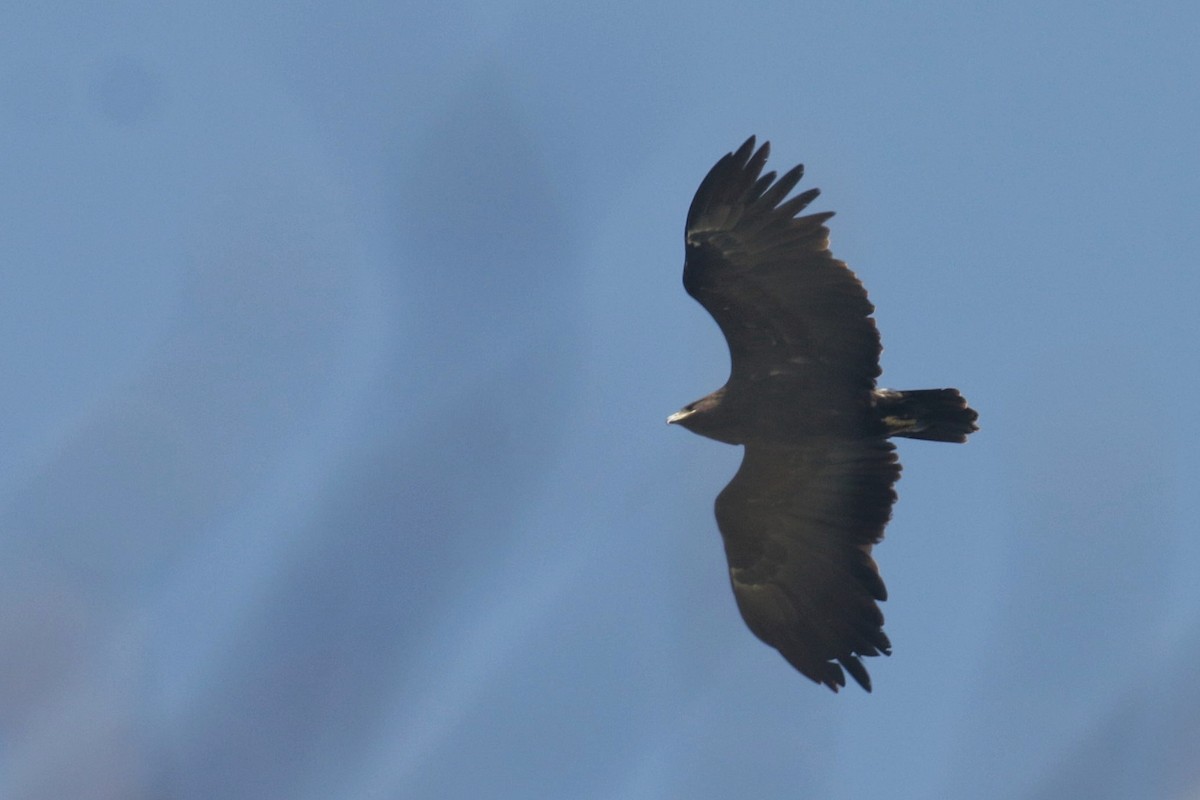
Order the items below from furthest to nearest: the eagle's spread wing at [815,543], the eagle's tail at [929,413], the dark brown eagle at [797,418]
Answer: the eagle's spread wing at [815,543], the dark brown eagle at [797,418], the eagle's tail at [929,413]

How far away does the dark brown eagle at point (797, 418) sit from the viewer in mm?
14227

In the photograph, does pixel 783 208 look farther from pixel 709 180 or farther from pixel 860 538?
pixel 860 538

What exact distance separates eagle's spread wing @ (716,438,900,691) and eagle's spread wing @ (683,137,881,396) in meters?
0.95

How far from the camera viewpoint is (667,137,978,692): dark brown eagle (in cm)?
1423

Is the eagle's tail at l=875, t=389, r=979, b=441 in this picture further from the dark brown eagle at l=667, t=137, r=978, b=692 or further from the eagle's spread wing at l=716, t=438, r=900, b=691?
the eagle's spread wing at l=716, t=438, r=900, b=691

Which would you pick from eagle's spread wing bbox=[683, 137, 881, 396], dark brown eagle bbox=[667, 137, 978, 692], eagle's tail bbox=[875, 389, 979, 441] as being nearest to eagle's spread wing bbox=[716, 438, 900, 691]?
dark brown eagle bbox=[667, 137, 978, 692]

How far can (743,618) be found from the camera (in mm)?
15953

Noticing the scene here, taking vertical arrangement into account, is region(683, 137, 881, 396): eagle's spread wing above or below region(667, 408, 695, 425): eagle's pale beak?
above

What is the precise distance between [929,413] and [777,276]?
185cm

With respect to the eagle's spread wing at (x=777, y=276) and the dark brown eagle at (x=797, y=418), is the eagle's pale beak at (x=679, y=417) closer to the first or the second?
the dark brown eagle at (x=797, y=418)

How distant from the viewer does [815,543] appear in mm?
15500

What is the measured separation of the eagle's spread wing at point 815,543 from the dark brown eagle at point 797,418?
1 cm

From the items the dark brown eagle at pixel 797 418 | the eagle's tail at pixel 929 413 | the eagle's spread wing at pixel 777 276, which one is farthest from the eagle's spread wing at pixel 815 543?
the eagle's spread wing at pixel 777 276

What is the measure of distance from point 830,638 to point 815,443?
1.94 m
